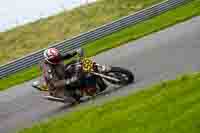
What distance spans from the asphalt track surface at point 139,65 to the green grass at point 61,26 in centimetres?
730

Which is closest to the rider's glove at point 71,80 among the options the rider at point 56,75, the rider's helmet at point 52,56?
the rider at point 56,75

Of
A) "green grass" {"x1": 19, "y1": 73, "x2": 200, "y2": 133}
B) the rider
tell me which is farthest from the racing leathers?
"green grass" {"x1": 19, "y1": 73, "x2": 200, "y2": 133}

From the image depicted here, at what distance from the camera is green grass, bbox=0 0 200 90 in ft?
78.2

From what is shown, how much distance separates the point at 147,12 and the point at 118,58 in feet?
22.0

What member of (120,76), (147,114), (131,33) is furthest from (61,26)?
(147,114)

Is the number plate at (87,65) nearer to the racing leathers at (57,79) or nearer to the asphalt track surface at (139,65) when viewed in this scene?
the racing leathers at (57,79)

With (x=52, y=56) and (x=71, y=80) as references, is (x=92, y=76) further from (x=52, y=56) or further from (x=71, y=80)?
(x=52, y=56)

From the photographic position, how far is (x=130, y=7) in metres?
31.4

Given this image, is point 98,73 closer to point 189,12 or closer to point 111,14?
point 189,12

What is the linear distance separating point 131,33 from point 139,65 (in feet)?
23.1

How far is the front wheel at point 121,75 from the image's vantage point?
15578mm

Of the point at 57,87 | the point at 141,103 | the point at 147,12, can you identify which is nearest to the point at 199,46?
the point at 57,87

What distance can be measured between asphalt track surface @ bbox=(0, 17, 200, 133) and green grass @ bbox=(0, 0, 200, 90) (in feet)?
2.70

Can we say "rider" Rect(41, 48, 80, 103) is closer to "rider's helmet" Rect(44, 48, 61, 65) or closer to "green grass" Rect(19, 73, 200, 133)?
"rider's helmet" Rect(44, 48, 61, 65)
